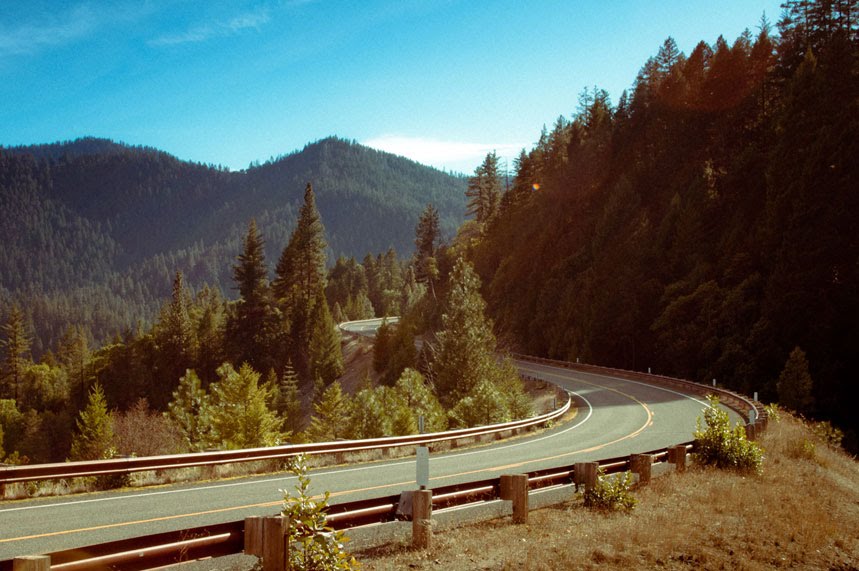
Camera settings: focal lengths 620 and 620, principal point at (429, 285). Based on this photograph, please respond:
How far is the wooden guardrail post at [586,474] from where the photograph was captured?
37.4ft

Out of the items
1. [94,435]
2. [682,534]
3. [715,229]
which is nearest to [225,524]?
[682,534]

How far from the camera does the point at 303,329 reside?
76188 millimetres

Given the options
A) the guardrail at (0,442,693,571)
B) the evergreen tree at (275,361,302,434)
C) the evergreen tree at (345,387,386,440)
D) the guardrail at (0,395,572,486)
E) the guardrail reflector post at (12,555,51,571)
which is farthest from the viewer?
the evergreen tree at (275,361,302,434)

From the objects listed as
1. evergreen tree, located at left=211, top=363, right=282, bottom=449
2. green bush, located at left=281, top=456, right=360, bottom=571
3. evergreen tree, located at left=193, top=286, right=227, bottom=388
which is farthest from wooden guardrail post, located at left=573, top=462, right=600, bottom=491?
evergreen tree, located at left=193, top=286, right=227, bottom=388

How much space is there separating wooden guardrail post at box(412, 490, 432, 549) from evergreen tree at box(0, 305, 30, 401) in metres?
102

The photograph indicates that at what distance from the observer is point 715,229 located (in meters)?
53.7

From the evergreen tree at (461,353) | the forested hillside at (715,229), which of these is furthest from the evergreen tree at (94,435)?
the forested hillside at (715,229)

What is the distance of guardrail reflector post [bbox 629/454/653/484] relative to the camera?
1314cm

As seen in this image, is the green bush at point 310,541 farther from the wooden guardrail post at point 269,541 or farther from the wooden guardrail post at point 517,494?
the wooden guardrail post at point 517,494

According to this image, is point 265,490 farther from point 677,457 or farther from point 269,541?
point 677,457

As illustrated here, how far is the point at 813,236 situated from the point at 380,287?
11353 cm

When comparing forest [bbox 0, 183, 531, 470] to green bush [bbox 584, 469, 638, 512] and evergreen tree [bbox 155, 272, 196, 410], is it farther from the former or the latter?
green bush [bbox 584, 469, 638, 512]

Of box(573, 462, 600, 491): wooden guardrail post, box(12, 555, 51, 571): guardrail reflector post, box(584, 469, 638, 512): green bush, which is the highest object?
box(12, 555, 51, 571): guardrail reflector post

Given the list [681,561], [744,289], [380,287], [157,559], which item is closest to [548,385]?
[744,289]
